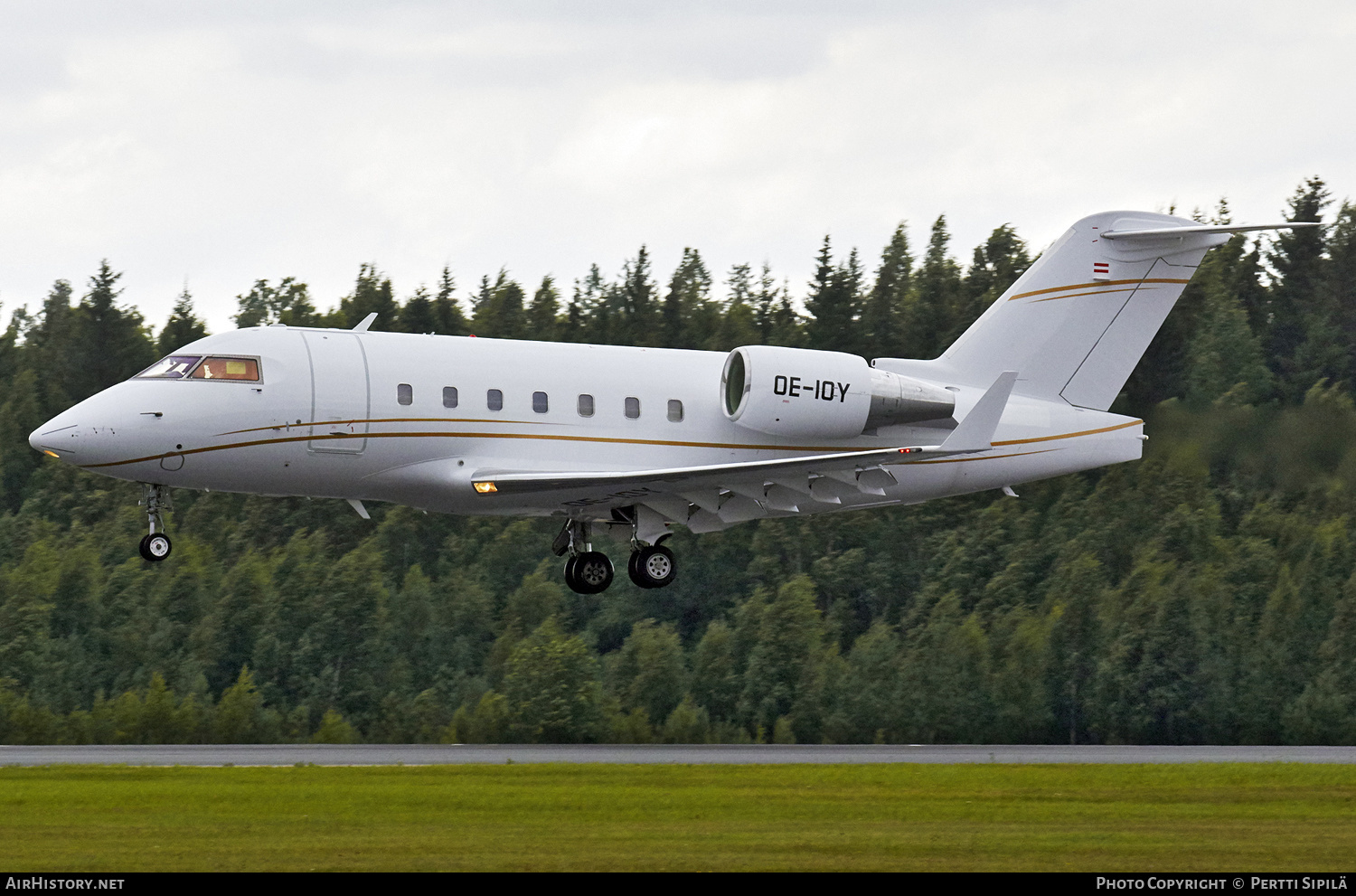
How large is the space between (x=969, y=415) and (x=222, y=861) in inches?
456

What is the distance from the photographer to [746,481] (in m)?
25.1

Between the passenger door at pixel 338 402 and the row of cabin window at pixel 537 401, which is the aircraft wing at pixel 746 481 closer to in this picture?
the row of cabin window at pixel 537 401

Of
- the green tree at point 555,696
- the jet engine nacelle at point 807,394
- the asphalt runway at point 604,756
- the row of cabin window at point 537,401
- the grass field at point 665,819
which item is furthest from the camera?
the green tree at point 555,696

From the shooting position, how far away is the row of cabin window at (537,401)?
78.3ft

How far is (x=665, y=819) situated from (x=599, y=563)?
7.99m

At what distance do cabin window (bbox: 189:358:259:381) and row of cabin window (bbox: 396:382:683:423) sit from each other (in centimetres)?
194

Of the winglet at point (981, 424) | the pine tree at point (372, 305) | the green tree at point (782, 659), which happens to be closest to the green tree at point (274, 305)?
the pine tree at point (372, 305)

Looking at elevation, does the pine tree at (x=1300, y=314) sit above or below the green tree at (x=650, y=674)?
above

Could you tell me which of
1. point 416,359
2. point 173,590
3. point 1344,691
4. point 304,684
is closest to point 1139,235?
point 416,359

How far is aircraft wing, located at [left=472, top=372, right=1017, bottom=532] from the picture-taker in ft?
77.0

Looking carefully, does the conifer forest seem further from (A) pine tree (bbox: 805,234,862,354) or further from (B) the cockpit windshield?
(B) the cockpit windshield

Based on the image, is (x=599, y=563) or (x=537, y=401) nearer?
(x=537, y=401)

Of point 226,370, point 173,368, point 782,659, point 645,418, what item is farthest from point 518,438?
point 782,659

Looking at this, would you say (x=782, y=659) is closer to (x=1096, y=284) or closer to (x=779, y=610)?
(x=779, y=610)
